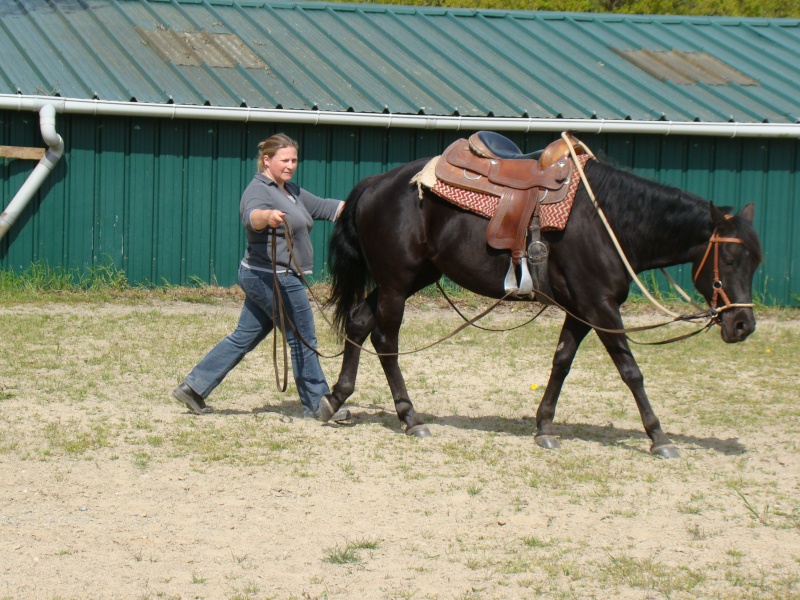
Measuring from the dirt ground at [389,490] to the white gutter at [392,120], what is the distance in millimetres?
3784

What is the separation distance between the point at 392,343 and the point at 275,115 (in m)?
5.89

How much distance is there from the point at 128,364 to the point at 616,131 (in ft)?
23.0

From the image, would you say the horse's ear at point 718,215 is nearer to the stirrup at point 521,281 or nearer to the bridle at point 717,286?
the bridle at point 717,286

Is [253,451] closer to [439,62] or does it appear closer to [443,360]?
[443,360]

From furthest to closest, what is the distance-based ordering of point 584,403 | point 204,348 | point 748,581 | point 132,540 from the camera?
point 204,348, point 584,403, point 132,540, point 748,581

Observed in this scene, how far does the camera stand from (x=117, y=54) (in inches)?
522

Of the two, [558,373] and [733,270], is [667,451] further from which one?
Result: [733,270]

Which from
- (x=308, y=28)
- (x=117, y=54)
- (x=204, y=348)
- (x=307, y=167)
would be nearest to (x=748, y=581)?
(x=204, y=348)

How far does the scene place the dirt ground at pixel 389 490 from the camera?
4.52 m

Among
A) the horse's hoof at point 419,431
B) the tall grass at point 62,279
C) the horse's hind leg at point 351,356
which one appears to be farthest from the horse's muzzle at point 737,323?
the tall grass at point 62,279

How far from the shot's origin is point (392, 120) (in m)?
12.6

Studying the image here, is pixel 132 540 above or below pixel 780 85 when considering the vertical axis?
below

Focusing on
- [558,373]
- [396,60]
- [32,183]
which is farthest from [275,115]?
[558,373]

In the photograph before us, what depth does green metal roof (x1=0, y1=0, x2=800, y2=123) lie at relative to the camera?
12.8 metres
